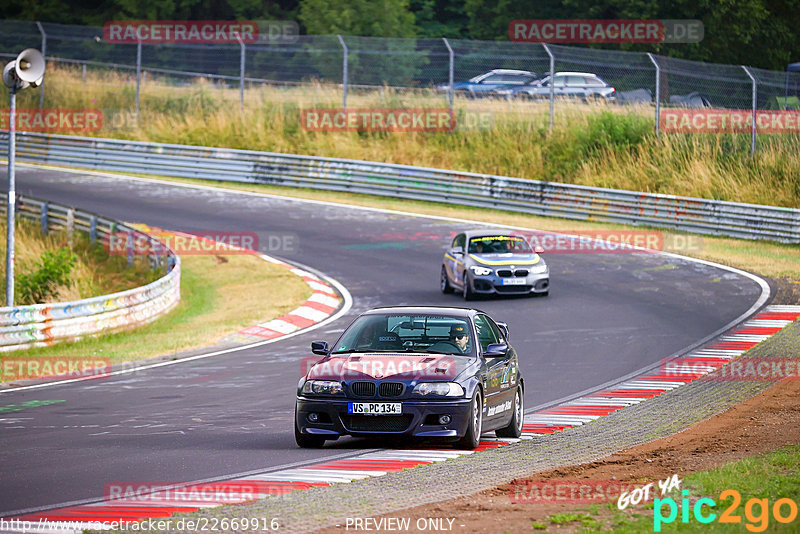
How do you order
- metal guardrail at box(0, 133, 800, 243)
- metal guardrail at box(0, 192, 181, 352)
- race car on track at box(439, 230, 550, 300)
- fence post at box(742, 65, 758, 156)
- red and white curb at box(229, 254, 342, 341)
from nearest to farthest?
metal guardrail at box(0, 192, 181, 352), red and white curb at box(229, 254, 342, 341), race car on track at box(439, 230, 550, 300), metal guardrail at box(0, 133, 800, 243), fence post at box(742, 65, 758, 156)

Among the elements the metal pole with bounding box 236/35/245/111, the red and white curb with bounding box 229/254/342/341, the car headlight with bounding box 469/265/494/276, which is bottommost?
the red and white curb with bounding box 229/254/342/341

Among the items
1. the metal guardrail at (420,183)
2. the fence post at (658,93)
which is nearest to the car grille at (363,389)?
the metal guardrail at (420,183)

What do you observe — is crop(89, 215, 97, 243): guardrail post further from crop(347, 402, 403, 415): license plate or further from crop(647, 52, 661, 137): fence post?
crop(347, 402, 403, 415): license plate

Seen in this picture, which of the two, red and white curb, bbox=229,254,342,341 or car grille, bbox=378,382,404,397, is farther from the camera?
red and white curb, bbox=229,254,342,341

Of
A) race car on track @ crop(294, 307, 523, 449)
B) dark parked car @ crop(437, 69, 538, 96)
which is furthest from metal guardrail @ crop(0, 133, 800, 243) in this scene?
race car on track @ crop(294, 307, 523, 449)

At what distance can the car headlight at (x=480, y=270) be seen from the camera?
2236cm

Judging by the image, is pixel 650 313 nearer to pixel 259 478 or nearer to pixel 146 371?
pixel 146 371

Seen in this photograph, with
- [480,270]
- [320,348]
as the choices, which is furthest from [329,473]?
[480,270]

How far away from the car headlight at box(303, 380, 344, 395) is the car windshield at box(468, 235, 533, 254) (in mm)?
12695

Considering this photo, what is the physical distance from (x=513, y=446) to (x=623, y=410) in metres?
2.69

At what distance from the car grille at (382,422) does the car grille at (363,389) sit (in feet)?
0.63

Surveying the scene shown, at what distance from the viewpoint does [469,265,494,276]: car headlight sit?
2236 cm

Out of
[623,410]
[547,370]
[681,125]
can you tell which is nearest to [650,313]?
[547,370]

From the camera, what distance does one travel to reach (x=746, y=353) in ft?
56.0
